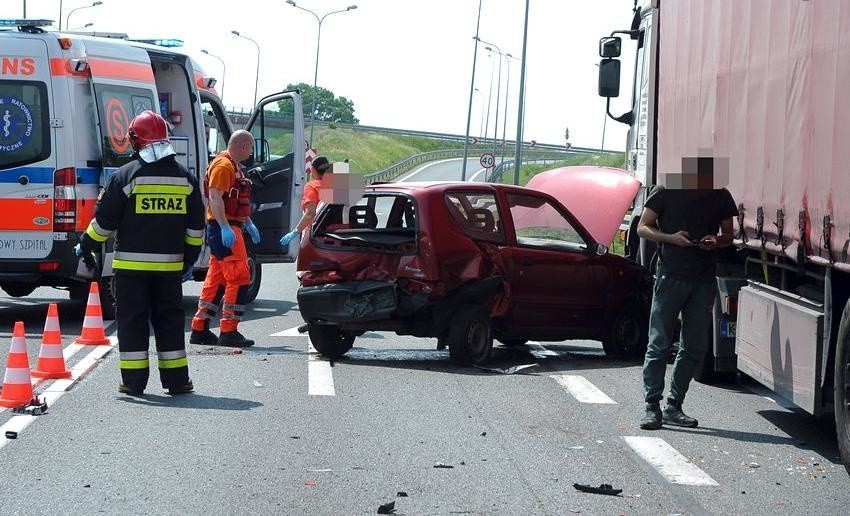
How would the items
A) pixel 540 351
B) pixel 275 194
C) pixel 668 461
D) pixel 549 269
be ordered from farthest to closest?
pixel 275 194 < pixel 540 351 < pixel 549 269 < pixel 668 461

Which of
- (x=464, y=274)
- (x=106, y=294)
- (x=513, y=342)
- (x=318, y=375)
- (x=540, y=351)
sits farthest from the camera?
(x=106, y=294)

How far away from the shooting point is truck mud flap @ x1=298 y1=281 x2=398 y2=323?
11795 mm

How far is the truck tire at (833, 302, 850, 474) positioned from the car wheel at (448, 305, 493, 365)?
15.1 ft

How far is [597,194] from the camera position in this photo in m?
16.3

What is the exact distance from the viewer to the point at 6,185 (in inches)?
563

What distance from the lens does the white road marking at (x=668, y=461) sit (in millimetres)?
7352

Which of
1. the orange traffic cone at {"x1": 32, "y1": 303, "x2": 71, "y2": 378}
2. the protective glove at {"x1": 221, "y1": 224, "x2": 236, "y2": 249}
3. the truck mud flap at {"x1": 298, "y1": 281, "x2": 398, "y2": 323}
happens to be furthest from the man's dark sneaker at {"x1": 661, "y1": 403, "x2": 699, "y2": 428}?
the protective glove at {"x1": 221, "y1": 224, "x2": 236, "y2": 249}

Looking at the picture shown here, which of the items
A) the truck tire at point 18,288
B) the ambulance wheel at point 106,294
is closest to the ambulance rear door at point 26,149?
the ambulance wheel at point 106,294

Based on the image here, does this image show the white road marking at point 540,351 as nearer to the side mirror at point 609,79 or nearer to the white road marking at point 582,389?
the white road marking at point 582,389

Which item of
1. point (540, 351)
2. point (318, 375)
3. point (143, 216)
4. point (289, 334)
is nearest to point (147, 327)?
point (143, 216)

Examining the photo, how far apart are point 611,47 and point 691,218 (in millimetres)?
6105

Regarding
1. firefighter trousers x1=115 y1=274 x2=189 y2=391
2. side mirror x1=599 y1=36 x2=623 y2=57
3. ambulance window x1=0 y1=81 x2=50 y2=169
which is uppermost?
side mirror x1=599 y1=36 x2=623 y2=57

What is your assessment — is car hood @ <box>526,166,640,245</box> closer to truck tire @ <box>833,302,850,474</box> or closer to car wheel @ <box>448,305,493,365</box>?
car wheel @ <box>448,305,493,365</box>

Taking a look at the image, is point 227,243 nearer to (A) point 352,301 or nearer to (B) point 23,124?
(A) point 352,301
